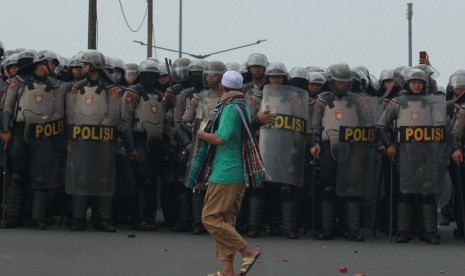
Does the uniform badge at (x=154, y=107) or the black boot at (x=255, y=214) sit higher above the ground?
the uniform badge at (x=154, y=107)

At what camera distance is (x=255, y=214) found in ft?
52.2

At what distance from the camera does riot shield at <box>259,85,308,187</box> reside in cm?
1580

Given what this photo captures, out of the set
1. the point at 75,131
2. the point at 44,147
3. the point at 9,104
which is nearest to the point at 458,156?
the point at 75,131

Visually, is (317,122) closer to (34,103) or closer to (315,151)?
(315,151)

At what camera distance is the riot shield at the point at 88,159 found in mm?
15961

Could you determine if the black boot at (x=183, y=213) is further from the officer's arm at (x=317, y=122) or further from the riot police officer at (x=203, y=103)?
the officer's arm at (x=317, y=122)

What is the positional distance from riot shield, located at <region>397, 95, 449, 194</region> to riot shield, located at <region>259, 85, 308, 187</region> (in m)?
1.17

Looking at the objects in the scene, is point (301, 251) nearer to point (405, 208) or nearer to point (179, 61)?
point (405, 208)

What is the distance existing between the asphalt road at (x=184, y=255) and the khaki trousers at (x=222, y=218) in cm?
59

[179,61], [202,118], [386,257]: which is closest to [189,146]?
[202,118]

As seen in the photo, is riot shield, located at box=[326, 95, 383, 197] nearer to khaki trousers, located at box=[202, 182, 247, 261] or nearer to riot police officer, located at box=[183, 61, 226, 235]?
riot police officer, located at box=[183, 61, 226, 235]

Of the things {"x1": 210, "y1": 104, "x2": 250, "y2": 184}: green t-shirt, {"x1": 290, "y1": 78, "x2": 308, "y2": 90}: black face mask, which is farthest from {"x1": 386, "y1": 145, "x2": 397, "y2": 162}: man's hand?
{"x1": 210, "y1": 104, "x2": 250, "y2": 184}: green t-shirt

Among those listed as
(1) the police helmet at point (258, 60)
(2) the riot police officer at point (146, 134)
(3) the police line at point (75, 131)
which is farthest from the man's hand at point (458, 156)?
(3) the police line at point (75, 131)

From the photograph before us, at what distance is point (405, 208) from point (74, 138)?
3.96m
